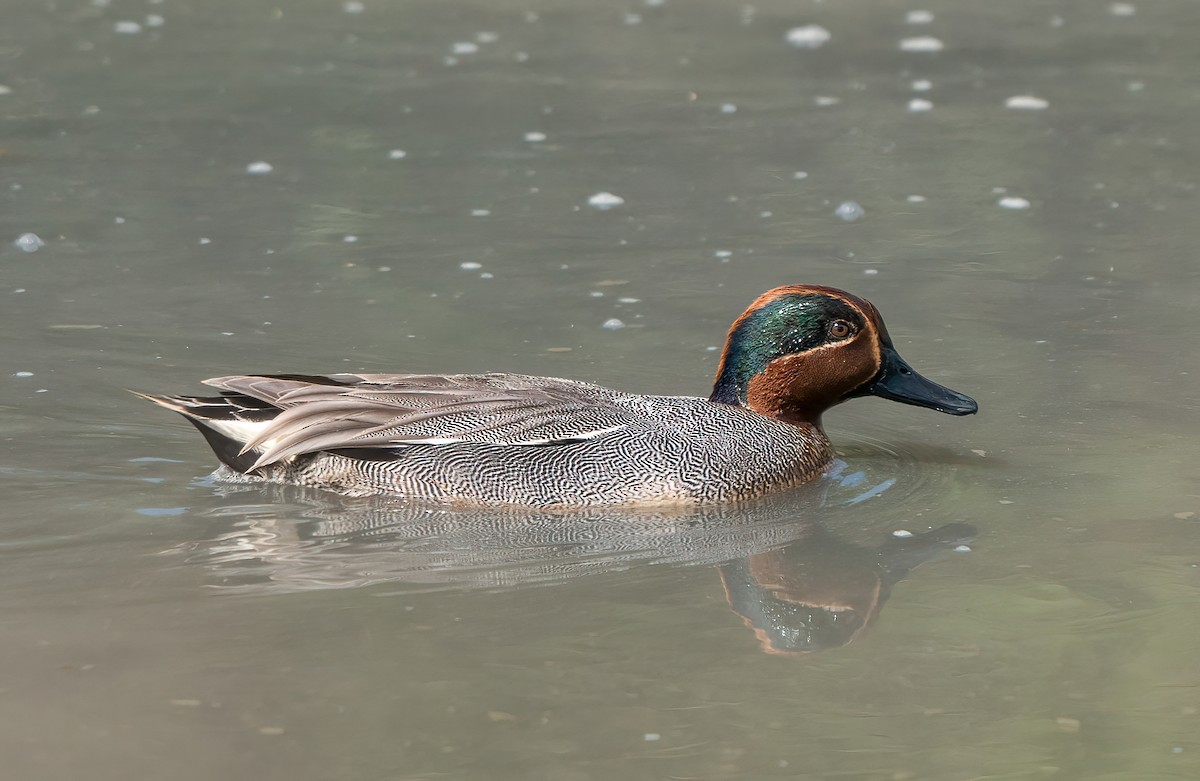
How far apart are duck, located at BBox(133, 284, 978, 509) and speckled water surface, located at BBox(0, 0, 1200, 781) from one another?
0.14 metres

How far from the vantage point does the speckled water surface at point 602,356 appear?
478 centimetres

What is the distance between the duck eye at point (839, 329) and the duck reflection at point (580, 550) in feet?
2.15

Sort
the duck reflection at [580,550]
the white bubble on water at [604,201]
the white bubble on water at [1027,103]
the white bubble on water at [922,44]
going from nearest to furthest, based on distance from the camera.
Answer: the duck reflection at [580,550], the white bubble on water at [604,201], the white bubble on water at [1027,103], the white bubble on water at [922,44]

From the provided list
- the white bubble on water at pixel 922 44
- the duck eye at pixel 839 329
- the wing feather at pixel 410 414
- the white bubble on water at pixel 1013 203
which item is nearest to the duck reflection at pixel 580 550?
the wing feather at pixel 410 414

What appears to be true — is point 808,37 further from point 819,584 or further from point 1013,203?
point 819,584

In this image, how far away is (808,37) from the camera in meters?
14.3

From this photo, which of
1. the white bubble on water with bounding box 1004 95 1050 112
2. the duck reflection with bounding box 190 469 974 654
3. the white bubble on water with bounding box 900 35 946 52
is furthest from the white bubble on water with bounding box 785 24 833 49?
the duck reflection with bounding box 190 469 974 654

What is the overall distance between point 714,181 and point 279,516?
207 inches

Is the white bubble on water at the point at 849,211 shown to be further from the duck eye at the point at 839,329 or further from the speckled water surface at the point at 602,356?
the duck eye at the point at 839,329

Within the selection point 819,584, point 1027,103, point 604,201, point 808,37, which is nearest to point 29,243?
point 604,201

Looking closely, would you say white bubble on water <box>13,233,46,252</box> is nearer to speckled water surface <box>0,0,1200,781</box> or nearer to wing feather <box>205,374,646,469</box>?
speckled water surface <box>0,0,1200,781</box>

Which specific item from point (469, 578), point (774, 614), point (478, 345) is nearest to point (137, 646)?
point (469, 578)

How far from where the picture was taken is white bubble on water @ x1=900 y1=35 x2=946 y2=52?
13992 millimetres

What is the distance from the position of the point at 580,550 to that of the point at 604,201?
4701mm
